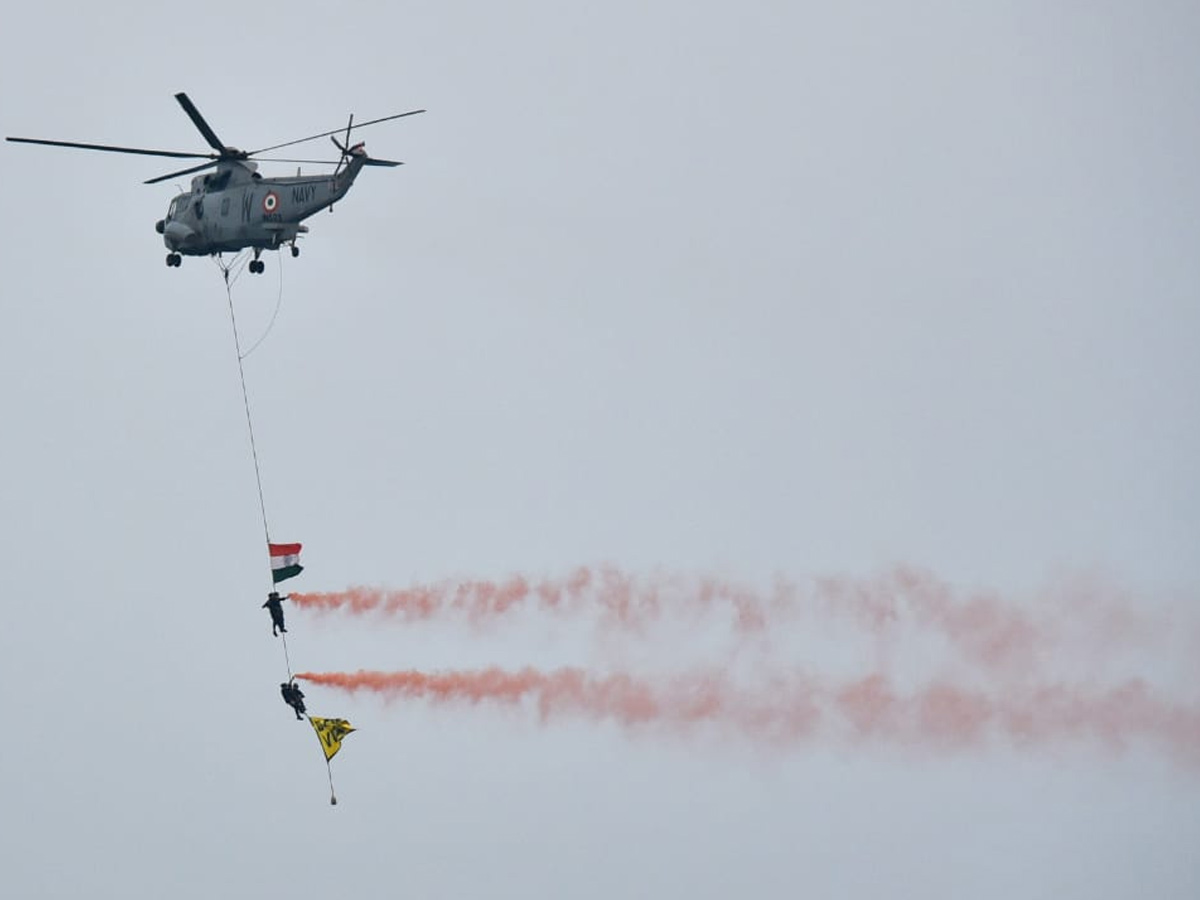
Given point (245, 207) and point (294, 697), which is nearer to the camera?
point (294, 697)

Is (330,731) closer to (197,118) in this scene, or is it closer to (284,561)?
(284,561)

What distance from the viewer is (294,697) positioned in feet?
154

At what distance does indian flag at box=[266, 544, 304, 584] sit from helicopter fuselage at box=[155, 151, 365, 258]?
27.9 ft

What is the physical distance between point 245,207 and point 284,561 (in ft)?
32.7

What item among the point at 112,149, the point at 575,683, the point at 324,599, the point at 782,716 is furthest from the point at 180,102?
the point at 782,716

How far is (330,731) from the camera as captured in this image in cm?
4819

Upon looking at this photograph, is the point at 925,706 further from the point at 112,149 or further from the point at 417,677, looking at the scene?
the point at 112,149

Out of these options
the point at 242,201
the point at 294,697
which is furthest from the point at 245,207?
the point at 294,697

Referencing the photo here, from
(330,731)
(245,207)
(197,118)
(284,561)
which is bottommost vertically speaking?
(330,731)

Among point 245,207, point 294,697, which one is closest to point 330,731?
point 294,697

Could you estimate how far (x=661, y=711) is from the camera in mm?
50875

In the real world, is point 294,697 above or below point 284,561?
below

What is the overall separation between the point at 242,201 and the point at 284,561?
33.5 feet

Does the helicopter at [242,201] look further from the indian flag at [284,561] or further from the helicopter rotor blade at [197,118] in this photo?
the indian flag at [284,561]
